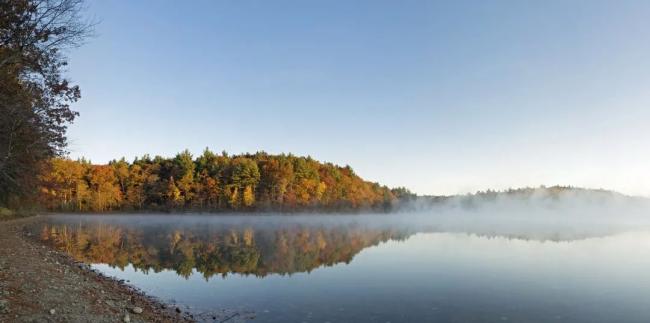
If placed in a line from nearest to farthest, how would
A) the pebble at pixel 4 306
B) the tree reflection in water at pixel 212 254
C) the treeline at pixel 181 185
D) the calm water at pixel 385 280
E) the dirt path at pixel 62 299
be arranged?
1. the pebble at pixel 4 306
2. the dirt path at pixel 62 299
3. the calm water at pixel 385 280
4. the tree reflection in water at pixel 212 254
5. the treeline at pixel 181 185

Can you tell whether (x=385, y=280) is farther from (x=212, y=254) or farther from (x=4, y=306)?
(x=4, y=306)

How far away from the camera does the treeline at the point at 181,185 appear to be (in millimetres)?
110688

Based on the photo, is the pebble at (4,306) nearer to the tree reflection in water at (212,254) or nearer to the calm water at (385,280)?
the calm water at (385,280)

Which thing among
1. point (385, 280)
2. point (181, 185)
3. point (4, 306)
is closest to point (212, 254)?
point (385, 280)

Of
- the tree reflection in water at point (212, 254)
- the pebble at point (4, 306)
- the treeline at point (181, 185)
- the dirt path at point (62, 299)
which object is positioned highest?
the treeline at point (181, 185)

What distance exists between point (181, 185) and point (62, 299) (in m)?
106

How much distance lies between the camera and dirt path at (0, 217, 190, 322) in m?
10.4

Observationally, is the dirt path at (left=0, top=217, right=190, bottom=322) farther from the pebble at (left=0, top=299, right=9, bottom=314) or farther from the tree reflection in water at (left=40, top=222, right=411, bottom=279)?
the tree reflection in water at (left=40, top=222, right=411, bottom=279)

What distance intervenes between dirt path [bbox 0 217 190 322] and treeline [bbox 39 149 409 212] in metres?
97.4

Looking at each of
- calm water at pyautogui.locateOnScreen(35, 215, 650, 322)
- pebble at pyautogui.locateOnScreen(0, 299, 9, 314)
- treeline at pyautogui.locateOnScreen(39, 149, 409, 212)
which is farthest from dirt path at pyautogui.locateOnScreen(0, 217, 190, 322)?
treeline at pyautogui.locateOnScreen(39, 149, 409, 212)

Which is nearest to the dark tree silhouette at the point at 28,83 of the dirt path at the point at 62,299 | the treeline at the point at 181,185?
the dirt path at the point at 62,299

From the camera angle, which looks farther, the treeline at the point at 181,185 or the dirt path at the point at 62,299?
the treeline at the point at 181,185

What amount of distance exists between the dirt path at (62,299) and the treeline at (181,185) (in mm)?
97422

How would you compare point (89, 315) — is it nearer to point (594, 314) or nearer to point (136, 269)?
point (136, 269)
